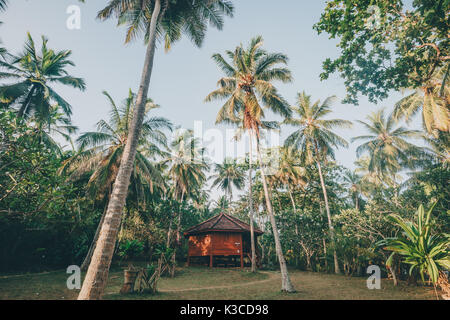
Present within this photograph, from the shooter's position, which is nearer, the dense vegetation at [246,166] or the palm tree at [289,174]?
the dense vegetation at [246,166]

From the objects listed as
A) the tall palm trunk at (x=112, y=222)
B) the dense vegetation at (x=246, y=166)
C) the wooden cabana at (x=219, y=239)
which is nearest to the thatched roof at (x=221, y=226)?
the wooden cabana at (x=219, y=239)

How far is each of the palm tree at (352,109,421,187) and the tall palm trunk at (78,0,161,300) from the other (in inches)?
1044

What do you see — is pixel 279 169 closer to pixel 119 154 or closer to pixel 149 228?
pixel 149 228

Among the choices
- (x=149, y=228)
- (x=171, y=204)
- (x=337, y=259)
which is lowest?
(x=337, y=259)

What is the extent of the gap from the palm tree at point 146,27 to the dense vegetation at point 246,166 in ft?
0.21

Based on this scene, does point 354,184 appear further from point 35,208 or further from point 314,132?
point 35,208

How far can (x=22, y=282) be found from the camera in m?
9.51

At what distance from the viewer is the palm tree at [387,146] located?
927 inches

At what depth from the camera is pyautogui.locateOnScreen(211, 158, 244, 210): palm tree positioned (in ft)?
102

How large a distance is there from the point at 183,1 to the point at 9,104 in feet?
46.7

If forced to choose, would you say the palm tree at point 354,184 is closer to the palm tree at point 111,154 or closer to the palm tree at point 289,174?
the palm tree at point 289,174
